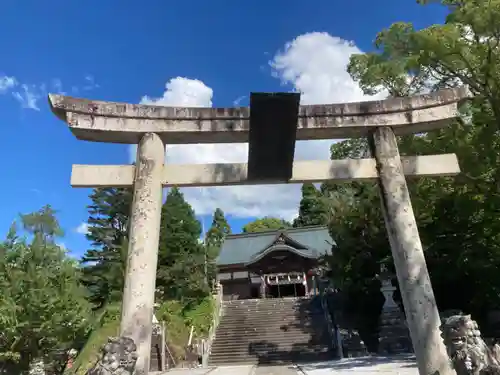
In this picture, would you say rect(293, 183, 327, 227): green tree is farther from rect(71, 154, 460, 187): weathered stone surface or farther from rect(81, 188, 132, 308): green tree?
rect(71, 154, 460, 187): weathered stone surface

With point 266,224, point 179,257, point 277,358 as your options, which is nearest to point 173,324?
point 277,358

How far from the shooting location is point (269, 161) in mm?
5262

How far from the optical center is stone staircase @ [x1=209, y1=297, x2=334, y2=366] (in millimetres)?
15725

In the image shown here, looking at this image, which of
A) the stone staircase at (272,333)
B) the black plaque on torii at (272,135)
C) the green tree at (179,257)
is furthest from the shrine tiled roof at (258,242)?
the black plaque on torii at (272,135)

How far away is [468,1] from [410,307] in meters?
8.17

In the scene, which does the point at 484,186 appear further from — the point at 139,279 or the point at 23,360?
the point at 23,360

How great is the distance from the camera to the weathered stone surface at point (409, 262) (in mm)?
4438

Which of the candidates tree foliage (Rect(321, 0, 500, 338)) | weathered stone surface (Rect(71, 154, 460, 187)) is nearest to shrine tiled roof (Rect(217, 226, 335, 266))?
tree foliage (Rect(321, 0, 500, 338))

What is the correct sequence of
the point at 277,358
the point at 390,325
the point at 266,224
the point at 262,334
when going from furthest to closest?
the point at 266,224, the point at 262,334, the point at 390,325, the point at 277,358

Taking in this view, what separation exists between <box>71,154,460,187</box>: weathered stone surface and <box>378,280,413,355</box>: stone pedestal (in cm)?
1094

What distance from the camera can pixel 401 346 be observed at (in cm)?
1449

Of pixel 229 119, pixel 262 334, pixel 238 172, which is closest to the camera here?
pixel 238 172

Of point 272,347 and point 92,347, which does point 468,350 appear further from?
point 272,347

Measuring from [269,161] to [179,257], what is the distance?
18773mm
